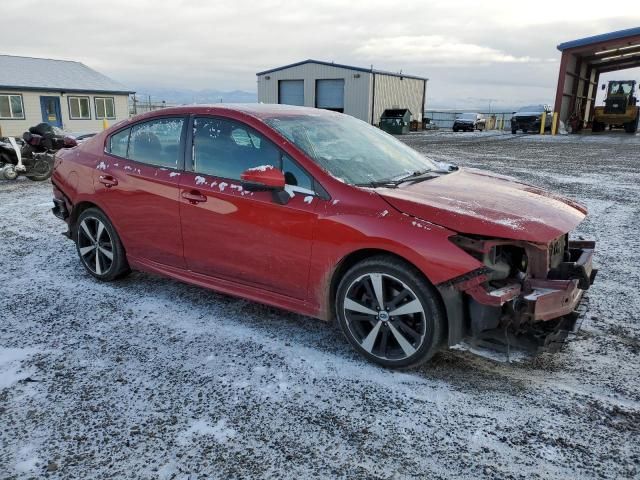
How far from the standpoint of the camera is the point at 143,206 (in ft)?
13.7

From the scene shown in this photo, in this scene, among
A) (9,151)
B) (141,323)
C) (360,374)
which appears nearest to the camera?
(360,374)

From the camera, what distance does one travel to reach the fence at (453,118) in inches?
1735

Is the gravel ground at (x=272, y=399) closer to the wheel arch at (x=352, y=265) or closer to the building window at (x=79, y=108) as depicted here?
the wheel arch at (x=352, y=265)

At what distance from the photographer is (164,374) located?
317 cm

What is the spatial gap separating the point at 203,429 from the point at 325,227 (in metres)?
1.38

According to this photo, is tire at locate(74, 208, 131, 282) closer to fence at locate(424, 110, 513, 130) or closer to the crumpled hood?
the crumpled hood

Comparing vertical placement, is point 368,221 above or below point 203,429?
above

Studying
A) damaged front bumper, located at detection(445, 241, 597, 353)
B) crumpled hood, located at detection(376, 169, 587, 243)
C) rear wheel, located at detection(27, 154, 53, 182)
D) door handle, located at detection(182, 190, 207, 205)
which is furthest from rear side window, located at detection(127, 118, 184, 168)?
rear wheel, located at detection(27, 154, 53, 182)

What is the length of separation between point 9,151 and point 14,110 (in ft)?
63.7

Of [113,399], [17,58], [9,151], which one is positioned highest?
[17,58]

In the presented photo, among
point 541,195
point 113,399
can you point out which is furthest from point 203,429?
point 541,195

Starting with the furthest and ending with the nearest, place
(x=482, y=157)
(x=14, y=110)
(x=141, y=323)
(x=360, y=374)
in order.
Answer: (x=14, y=110), (x=482, y=157), (x=141, y=323), (x=360, y=374)

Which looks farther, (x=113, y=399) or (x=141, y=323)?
(x=141, y=323)

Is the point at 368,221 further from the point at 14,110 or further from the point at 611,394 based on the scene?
the point at 14,110
